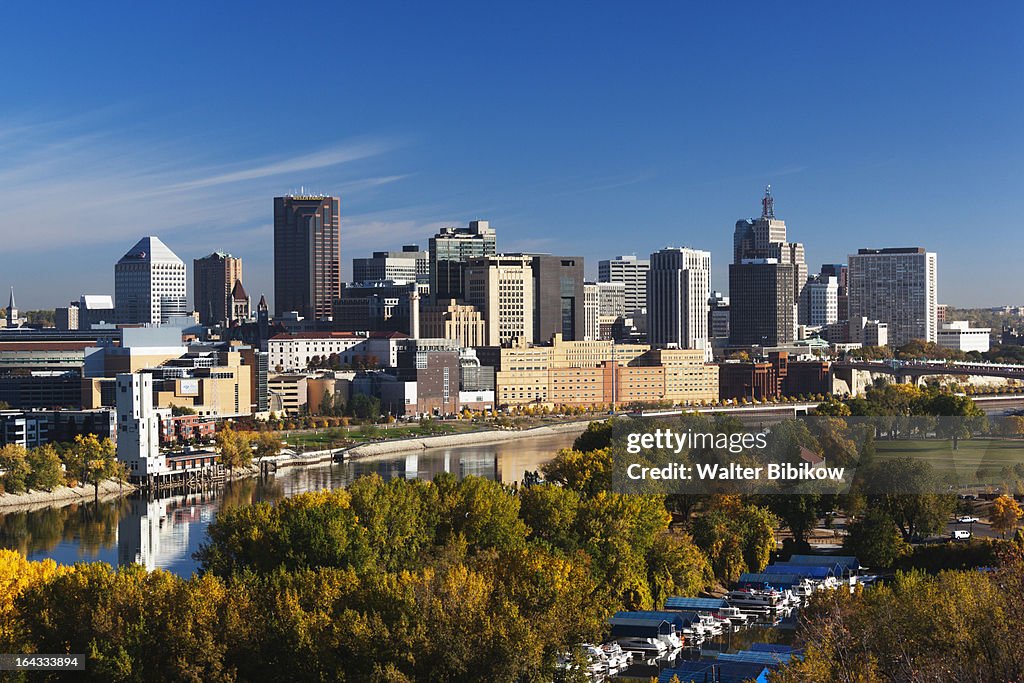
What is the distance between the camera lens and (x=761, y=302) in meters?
83.1

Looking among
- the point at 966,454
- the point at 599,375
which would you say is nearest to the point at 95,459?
the point at 966,454

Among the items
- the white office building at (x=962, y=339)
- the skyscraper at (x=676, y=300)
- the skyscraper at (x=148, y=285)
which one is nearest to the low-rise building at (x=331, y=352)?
the skyscraper at (x=676, y=300)

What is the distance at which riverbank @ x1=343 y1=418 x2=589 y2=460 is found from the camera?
4125cm

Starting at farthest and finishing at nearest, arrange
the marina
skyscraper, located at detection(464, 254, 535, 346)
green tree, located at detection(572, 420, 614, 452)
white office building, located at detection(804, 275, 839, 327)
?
1. white office building, located at detection(804, 275, 839, 327)
2. skyscraper, located at detection(464, 254, 535, 346)
3. green tree, located at detection(572, 420, 614, 452)
4. the marina

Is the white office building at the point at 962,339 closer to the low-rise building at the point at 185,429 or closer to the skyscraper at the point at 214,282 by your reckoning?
the skyscraper at the point at 214,282

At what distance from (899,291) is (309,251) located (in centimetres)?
3746

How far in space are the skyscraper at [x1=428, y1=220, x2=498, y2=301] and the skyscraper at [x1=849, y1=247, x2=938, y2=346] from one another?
91.6 feet

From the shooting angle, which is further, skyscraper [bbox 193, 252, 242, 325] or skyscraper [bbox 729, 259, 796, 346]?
skyscraper [bbox 193, 252, 242, 325]

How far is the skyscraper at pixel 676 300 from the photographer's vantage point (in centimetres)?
8181

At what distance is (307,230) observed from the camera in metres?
79.2

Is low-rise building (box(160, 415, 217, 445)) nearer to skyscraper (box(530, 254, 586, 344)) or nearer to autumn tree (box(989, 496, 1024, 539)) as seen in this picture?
autumn tree (box(989, 496, 1024, 539))

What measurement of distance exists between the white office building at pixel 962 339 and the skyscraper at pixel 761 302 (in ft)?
51.9

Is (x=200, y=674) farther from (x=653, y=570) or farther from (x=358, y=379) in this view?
(x=358, y=379)

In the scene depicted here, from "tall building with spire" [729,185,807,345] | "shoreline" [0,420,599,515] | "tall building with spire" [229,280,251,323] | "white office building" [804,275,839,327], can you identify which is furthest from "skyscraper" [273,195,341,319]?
"white office building" [804,275,839,327]
